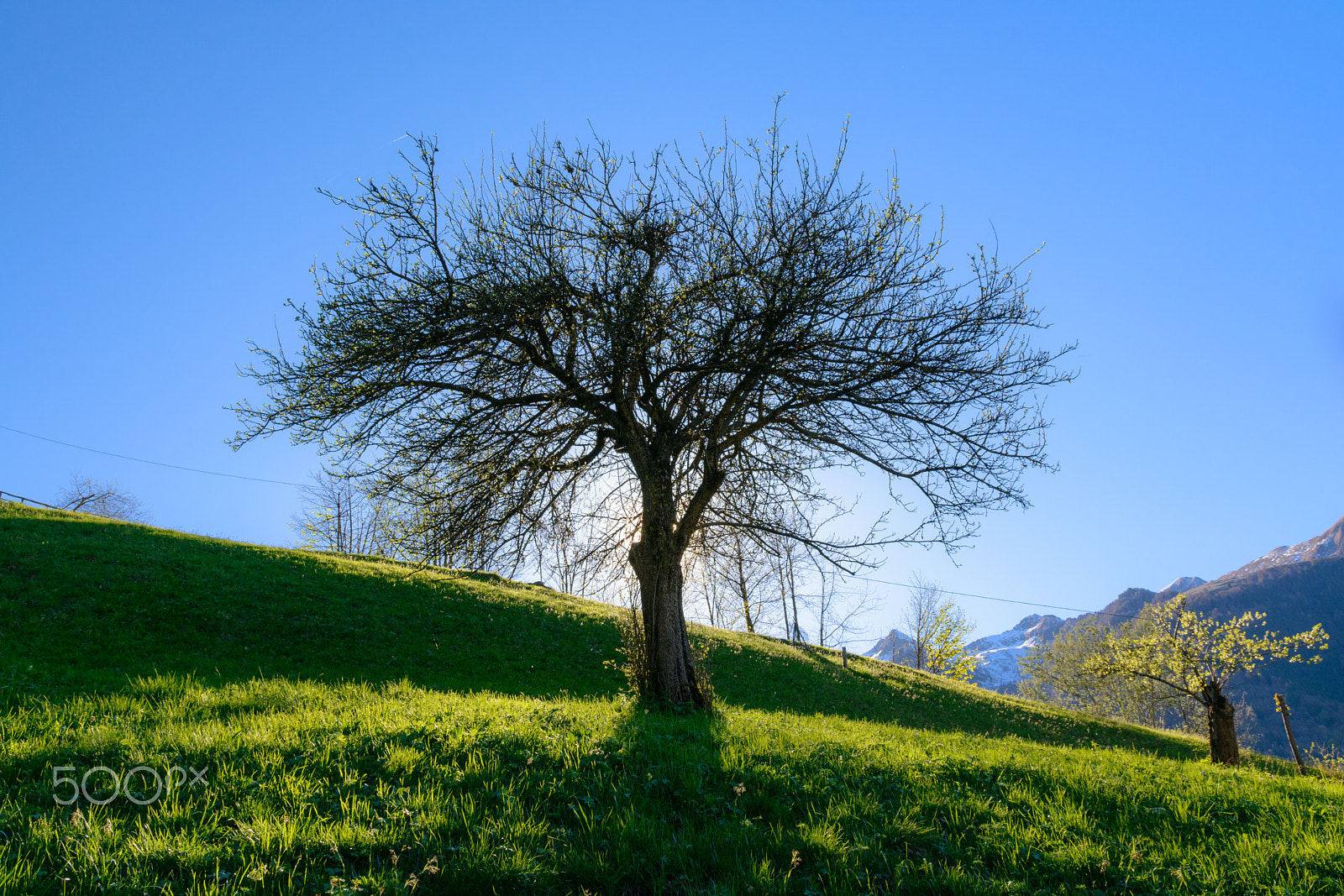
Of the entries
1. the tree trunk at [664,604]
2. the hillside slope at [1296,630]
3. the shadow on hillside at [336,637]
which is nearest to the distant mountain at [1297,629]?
the hillside slope at [1296,630]

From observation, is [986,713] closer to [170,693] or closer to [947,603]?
[170,693]

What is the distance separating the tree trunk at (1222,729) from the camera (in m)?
17.2

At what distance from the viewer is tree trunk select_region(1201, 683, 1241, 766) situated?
56.3 feet

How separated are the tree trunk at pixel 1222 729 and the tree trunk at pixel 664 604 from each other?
1717 centimetres

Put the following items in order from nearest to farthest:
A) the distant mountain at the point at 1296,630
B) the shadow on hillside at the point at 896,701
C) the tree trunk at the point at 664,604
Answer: the tree trunk at the point at 664,604 → the shadow on hillside at the point at 896,701 → the distant mountain at the point at 1296,630

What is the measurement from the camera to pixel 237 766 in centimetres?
481

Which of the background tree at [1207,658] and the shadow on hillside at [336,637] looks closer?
the shadow on hillside at [336,637]

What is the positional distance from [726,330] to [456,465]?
508 cm

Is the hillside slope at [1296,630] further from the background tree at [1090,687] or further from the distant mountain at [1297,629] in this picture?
the background tree at [1090,687]

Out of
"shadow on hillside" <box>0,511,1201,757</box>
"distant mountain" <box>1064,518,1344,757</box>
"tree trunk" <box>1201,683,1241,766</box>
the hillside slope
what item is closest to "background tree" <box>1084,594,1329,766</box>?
"tree trunk" <box>1201,683,1241,766</box>

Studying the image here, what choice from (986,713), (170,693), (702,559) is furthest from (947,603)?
(170,693)

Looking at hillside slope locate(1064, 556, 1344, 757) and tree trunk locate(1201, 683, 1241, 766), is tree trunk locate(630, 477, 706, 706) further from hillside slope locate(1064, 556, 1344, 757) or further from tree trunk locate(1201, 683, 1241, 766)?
hillside slope locate(1064, 556, 1344, 757)
